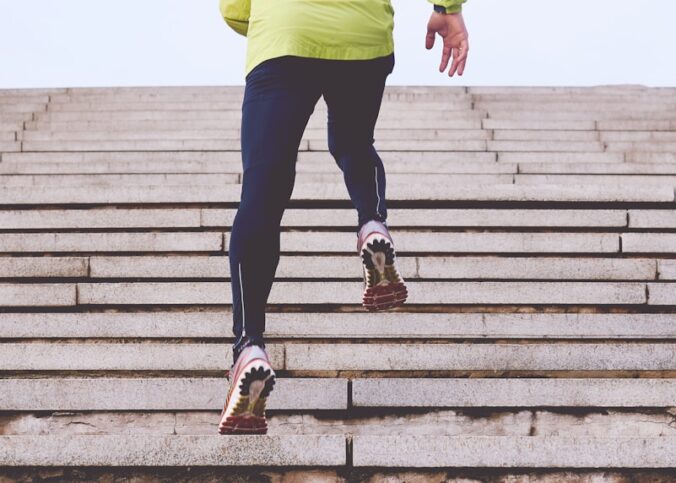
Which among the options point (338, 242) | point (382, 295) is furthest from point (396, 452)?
point (338, 242)

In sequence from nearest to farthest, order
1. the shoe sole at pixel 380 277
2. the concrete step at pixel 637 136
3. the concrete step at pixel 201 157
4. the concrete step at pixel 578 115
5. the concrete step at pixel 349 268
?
the shoe sole at pixel 380 277 → the concrete step at pixel 349 268 → the concrete step at pixel 201 157 → the concrete step at pixel 637 136 → the concrete step at pixel 578 115

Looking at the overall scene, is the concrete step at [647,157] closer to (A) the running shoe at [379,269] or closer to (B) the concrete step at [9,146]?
(A) the running shoe at [379,269]

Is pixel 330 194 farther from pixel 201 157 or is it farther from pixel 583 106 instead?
pixel 583 106

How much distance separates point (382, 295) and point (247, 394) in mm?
546

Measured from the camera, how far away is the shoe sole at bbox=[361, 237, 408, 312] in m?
1.96

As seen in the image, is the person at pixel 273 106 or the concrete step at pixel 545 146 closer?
the person at pixel 273 106

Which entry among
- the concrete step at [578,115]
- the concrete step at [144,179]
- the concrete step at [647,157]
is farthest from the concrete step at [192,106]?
the concrete step at [144,179]

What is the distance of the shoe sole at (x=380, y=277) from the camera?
1955 millimetres

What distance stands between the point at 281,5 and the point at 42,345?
139 cm

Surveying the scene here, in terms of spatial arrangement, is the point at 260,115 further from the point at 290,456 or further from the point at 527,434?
the point at 527,434

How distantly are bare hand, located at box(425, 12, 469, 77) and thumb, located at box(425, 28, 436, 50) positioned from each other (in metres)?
0.01

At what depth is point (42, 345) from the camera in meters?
2.33

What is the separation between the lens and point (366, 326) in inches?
98.0

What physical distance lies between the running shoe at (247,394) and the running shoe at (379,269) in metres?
0.48
